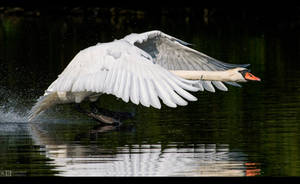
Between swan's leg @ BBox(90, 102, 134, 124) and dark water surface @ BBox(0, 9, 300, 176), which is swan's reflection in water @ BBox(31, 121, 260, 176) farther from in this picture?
swan's leg @ BBox(90, 102, 134, 124)

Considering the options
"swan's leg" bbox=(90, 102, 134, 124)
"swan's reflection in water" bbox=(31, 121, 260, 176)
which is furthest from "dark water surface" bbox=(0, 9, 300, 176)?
"swan's leg" bbox=(90, 102, 134, 124)

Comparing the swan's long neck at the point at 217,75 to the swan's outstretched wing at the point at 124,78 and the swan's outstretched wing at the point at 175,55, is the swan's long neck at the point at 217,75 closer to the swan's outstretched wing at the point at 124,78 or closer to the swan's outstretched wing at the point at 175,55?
the swan's outstretched wing at the point at 124,78

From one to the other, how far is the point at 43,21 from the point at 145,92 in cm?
3540

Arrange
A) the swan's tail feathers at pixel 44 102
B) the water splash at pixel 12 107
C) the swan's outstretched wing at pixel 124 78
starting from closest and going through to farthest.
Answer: the swan's outstretched wing at pixel 124 78 → the swan's tail feathers at pixel 44 102 → the water splash at pixel 12 107

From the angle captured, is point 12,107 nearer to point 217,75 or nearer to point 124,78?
point 217,75

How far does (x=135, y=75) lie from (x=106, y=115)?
2.63 m

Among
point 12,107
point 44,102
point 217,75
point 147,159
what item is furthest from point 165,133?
point 12,107

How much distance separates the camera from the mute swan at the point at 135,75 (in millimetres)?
10156

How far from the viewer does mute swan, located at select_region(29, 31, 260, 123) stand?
10156mm

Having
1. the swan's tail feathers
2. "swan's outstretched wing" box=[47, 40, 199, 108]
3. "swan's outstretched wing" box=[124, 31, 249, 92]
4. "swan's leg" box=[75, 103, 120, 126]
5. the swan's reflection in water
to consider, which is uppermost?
"swan's outstretched wing" box=[124, 31, 249, 92]

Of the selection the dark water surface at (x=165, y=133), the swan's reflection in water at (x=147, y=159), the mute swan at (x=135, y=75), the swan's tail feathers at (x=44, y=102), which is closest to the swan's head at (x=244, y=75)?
the mute swan at (x=135, y=75)

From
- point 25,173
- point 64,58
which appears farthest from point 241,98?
point 64,58

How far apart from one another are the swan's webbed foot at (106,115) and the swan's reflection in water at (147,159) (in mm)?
1701

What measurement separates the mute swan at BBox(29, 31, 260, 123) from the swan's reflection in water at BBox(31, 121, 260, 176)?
61cm
